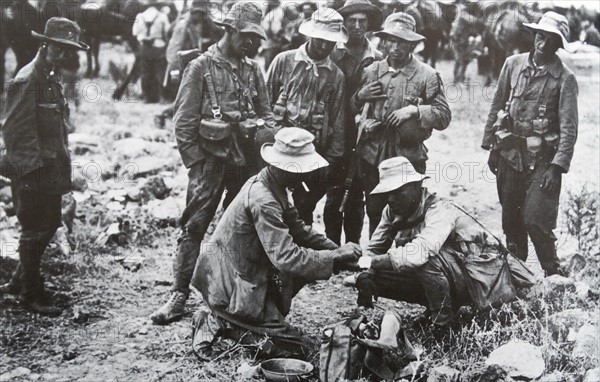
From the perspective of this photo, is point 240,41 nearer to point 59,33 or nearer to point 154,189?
point 59,33

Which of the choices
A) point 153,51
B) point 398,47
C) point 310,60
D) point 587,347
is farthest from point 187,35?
point 587,347

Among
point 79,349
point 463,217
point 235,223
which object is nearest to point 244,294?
point 235,223

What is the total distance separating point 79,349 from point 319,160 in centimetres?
221

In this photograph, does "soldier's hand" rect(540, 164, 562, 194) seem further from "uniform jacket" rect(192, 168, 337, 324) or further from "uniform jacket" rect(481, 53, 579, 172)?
"uniform jacket" rect(192, 168, 337, 324)

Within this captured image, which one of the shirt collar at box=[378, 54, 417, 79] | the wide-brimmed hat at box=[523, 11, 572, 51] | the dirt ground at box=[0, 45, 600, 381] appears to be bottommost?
the dirt ground at box=[0, 45, 600, 381]

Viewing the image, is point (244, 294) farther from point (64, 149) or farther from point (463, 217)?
point (64, 149)

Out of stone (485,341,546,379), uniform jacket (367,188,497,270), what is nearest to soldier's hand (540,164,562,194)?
uniform jacket (367,188,497,270)

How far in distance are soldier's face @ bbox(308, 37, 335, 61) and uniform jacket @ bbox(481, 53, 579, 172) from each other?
1.57m

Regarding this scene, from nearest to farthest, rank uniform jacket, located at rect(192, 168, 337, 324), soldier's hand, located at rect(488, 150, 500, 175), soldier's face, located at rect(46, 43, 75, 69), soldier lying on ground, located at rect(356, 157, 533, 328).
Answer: uniform jacket, located at rect(192, 168, 337, 324), soldier lying on ground, located at rect(356, 157, 533, 328), soldier's face, located at rect(46, 43, 75, 69), soldier's hand, located at rect(488, 150, 500, 175)

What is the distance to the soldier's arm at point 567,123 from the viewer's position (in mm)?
5328

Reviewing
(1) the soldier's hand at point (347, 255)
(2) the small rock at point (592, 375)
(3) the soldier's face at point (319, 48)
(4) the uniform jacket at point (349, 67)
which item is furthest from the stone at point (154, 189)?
(2) the small rock at point (592, 375)

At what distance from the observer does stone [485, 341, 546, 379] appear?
392 cm

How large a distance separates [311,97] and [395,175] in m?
1.51

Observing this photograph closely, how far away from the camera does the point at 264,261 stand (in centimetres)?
448
